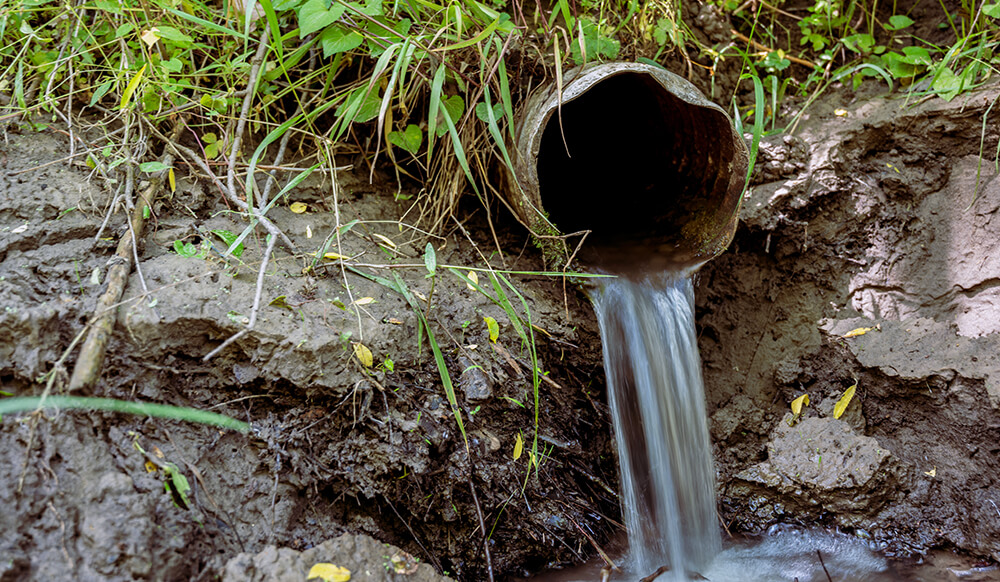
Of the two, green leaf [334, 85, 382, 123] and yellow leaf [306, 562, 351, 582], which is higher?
green leaf [334, 85, 382, 123]

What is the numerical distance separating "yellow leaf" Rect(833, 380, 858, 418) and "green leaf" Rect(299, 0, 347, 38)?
2.29 metres

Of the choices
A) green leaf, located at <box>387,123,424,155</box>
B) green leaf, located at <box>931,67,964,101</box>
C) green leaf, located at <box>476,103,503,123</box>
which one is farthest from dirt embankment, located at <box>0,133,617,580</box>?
green leaf, located at <box>931,67,964,101</box>

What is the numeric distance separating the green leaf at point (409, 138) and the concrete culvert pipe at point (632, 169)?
0.36 metres

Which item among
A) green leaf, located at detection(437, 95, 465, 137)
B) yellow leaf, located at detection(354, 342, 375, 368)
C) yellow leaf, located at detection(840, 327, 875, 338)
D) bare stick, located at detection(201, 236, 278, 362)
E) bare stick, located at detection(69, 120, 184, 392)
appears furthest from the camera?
yellow leaf, located at detection(840, 327, 875, 338)

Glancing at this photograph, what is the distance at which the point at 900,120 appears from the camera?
2.71m

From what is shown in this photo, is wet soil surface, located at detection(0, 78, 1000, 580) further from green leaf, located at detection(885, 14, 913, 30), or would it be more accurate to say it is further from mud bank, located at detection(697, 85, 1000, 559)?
green leaf, located at detection(885, 14, 913, 30)

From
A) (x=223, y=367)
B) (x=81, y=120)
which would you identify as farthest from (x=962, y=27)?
(x=81, y=120)

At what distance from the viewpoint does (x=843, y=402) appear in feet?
8.20

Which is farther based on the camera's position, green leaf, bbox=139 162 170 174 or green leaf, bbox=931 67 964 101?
green leaf, bbox=931 67 964 101

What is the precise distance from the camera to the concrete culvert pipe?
229cm

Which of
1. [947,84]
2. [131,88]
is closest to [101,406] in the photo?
[131,88]

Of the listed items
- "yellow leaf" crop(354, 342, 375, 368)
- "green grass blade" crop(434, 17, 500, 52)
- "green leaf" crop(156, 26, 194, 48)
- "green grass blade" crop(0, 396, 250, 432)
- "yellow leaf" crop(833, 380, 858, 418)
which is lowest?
"yellow leaf" crop(833, 380, 858, 418)

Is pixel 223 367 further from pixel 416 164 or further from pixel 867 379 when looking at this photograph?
pixel 867 379

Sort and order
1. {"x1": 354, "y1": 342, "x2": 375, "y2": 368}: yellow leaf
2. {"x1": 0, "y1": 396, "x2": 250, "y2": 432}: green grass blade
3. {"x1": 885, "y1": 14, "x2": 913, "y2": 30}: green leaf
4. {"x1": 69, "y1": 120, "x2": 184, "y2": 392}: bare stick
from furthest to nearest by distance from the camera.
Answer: {"x1": 885, "y1": 14, "x2": 913, "y2": 30}: green leaf < {"x1": 354, "y1": 342, "x2": 375, "y2": 368}: yellow leaf < {"x1": 69, "y1": 120, "x2": 184, "y2": 392}: bare stick < {"x1": 0, "y1": 396, "x2": 250, "y2": 432}: green grass blade
